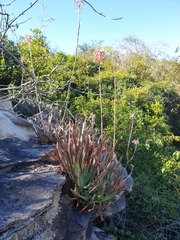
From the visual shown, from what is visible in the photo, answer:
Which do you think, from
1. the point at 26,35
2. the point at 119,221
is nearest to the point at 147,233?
the point at 119,221

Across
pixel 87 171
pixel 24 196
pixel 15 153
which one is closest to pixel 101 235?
pixel 87 171

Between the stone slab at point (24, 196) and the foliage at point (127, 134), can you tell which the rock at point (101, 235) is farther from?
the stone slab at point (24, 196)

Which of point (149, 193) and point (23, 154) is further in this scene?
point (149, 193)

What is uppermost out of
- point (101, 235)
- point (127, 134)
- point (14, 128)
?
point (14, 128)

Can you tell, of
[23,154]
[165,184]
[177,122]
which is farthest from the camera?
[177,122]

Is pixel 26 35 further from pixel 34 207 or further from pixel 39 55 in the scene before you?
pixel 39 55

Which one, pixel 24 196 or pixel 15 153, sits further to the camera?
pixel 15 153

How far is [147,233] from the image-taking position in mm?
3842

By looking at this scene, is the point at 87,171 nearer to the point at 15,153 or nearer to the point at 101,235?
the point at 15,153

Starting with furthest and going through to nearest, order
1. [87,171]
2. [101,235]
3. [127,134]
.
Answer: [127,134] → [101,235] → [87,171]

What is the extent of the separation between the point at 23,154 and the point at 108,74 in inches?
284

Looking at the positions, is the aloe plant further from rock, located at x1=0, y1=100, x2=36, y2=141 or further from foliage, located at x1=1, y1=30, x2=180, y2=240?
rock, located at x1=0, y1=100, x2=36, y2=141

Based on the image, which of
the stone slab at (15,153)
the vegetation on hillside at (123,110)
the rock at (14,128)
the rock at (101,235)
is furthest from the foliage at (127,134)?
the stone slab at (15,153)

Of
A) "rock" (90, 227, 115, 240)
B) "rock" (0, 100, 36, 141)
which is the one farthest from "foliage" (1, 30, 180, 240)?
"rock" (0, 100, 36, 141)
